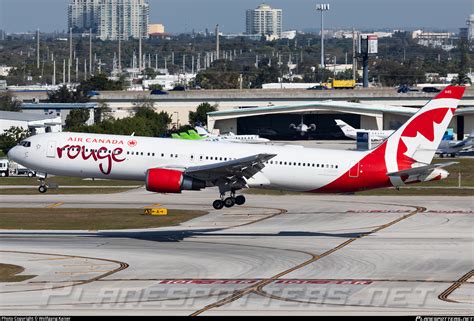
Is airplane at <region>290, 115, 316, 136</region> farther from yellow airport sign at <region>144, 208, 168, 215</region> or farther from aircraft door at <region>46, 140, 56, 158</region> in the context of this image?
aircraft door at <region>46, 140, 56, 158</region>

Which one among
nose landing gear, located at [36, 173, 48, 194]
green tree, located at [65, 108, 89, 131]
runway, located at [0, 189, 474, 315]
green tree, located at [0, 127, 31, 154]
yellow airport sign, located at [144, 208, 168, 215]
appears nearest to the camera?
runway, located at [0, 189, 474, 315]

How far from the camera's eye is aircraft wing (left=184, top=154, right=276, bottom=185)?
70.2m

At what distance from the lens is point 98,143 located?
7175 centimetres

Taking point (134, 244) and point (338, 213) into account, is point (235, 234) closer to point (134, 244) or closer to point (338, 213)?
point (134, 244)

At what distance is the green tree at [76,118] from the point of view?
17212 centimetres

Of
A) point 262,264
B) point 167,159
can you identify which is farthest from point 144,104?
point 262,264

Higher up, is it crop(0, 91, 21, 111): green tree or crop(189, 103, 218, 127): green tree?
crop(0, 91, 21, 111): green tree

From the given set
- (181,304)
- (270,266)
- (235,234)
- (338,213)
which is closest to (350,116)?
(338,213)

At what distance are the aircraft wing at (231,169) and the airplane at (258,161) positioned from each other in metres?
0.07

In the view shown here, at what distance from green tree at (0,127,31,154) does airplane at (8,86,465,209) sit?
251 feet

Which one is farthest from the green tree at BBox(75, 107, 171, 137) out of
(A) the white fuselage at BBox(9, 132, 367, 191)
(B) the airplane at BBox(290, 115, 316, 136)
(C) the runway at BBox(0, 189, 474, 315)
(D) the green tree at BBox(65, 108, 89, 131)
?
(A) the white fuselage at BBox(9, 132, 367, 191)

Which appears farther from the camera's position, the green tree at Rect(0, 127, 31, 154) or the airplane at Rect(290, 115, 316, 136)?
the airplane at Rect(290, 115, 316, 136)

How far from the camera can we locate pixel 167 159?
7194 cm

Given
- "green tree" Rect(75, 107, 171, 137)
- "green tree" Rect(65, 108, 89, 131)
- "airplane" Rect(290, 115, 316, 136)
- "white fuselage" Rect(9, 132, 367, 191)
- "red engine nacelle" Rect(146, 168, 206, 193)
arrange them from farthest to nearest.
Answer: "airplane" Rect(290, 115, 316, 136) → "green tree" Rect(65, 108, 89, 131) → "green tree" Rect(75, 107, 171, 137) → "white fuselage" Rect(9, 132, 367, 191) → "red engine nacelle" Rect(146, 168, 206, 193)
